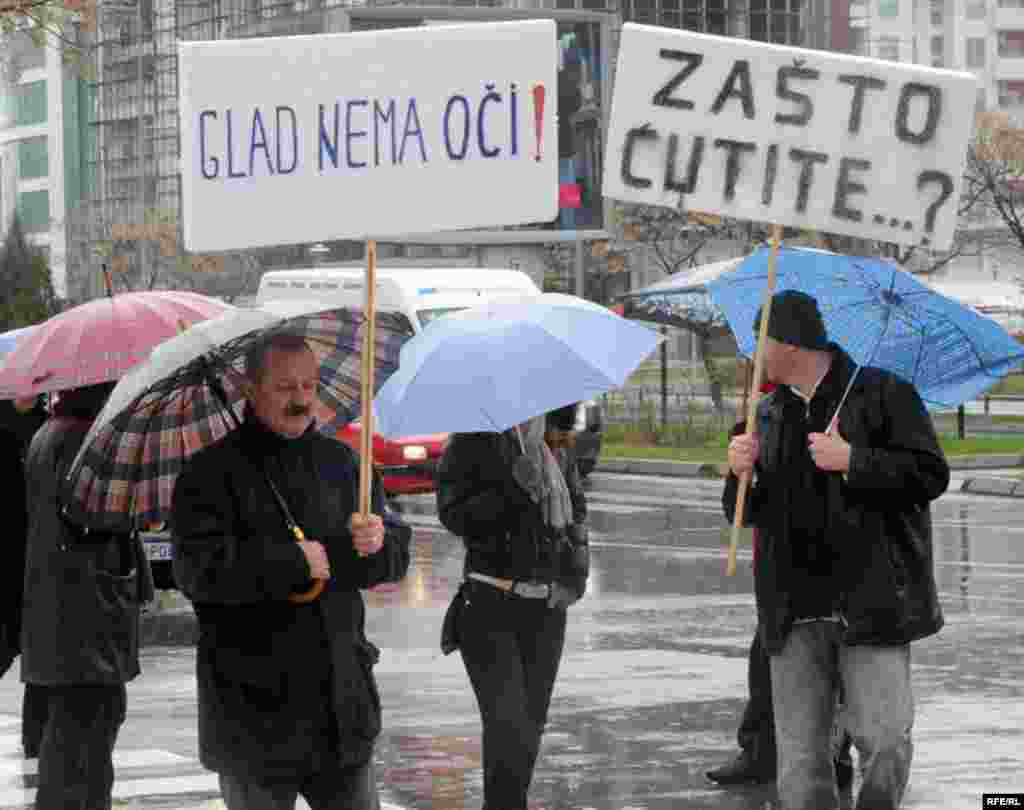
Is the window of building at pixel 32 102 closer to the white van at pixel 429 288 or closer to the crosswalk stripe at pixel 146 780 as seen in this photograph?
the white van at pixel 429 288

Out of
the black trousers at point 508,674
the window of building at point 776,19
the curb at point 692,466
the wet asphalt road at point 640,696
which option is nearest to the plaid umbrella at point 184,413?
the black trousers at point 508,674

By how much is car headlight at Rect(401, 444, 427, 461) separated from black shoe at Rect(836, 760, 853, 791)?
1661cm

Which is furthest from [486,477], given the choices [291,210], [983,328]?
[291,210]

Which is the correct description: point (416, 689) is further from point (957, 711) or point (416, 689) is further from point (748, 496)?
point (748, 496)

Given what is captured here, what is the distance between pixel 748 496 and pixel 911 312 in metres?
0.89

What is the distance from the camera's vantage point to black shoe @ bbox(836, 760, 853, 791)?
9.94 meters

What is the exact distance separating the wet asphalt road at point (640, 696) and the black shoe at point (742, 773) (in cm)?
6

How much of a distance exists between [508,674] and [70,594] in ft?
4.79

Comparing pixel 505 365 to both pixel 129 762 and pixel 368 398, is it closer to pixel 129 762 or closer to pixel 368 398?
pixel 368 398

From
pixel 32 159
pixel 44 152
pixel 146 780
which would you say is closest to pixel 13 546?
pixel 146 780

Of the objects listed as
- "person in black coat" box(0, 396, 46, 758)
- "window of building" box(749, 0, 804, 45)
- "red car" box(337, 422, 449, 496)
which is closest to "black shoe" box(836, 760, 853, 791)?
"person in black coat" box(0, 396, 46, 758)

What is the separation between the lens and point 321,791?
6.33m

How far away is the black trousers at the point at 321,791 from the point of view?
6.30 m

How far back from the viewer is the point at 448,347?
27.8 ft
